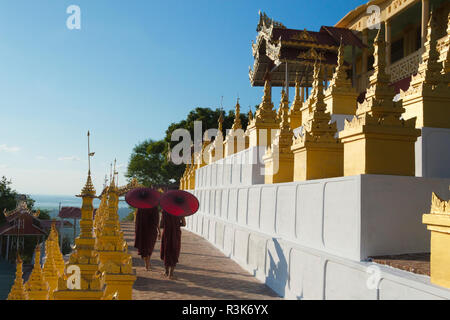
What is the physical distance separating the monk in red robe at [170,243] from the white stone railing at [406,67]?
1064 cm

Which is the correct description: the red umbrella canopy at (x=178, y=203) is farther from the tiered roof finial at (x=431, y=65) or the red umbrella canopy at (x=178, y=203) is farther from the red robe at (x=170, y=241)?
the tiered roof finial at (x=431, y=65)

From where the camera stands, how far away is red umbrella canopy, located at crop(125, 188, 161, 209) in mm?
11000

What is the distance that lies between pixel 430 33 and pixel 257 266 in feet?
21.1

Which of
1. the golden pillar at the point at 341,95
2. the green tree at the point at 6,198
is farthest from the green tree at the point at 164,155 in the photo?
the golden pillar at the point at 341,95

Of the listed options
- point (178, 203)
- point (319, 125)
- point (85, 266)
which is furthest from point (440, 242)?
point (178, 203)

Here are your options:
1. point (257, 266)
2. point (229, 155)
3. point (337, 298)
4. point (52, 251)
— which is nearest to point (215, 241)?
point (229, 155)

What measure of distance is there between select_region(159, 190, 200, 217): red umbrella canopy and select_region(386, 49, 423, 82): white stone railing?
10.0 meters

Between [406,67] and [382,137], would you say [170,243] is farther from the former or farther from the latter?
[406,67]

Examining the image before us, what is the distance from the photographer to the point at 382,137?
228 inches

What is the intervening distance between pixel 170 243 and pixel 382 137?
6.13 meters

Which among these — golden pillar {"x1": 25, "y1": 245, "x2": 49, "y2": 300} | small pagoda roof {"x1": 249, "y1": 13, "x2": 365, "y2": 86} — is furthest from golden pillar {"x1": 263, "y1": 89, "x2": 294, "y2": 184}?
small pagoda roof {"x1": 249, "y1": 13, "x2": 365, "y2": 86}

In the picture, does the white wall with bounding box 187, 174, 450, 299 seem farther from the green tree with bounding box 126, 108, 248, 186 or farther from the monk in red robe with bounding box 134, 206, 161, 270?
the green tree with bounding box 126, 108, 248, 186

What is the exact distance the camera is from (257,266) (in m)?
10.0

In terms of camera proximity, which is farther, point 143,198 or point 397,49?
point 397,49
